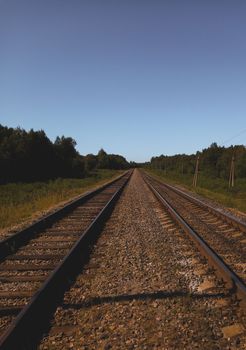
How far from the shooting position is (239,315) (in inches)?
170

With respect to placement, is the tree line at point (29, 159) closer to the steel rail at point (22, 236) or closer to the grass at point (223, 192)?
the grass at point (223, 192)

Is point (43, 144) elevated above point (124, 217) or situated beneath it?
elevated above

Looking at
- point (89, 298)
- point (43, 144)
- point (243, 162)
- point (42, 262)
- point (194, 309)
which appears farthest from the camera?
point (243, 162)

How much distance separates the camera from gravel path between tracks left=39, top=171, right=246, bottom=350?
3838 millimetres

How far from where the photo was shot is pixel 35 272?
6.20 m

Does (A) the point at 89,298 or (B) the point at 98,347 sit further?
(A) the point at 89,298

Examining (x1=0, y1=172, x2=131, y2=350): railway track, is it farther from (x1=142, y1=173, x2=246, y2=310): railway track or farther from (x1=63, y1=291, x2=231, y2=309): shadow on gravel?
(x1=142, y1=173, x2=246, y2=310): railway track

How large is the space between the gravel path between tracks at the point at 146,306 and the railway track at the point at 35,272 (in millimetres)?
228

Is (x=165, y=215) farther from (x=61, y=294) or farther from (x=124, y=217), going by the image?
(x=61, y=294)

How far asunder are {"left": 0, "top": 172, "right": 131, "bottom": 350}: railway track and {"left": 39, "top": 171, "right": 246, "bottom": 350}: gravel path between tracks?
9.0 inches

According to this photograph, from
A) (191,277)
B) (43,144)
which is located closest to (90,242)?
(191,277)

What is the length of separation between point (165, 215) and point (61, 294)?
8840mm

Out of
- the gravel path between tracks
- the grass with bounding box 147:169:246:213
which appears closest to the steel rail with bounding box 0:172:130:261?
the gravel path between tracks

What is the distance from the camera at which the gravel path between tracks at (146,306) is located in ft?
12.6
